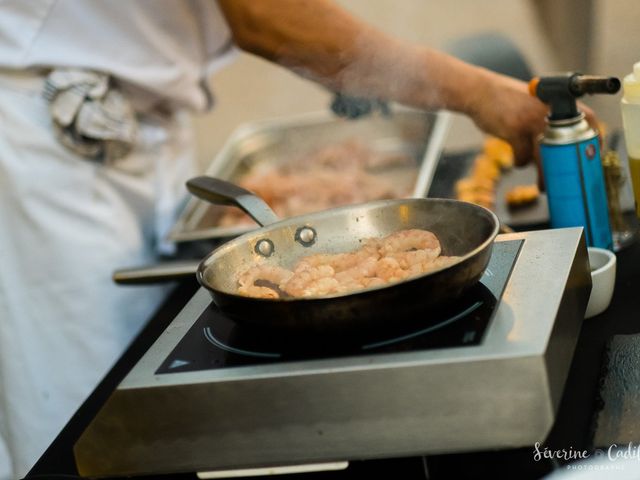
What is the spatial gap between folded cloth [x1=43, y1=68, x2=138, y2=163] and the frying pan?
1.68 feet

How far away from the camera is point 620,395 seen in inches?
42.6

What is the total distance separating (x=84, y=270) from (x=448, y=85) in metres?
0.88

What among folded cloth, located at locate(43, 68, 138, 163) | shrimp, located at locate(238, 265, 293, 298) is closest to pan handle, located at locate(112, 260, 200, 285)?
folded cloth, located at locate(43, 68, 138, 163)

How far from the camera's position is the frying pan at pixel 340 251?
3.23 feet

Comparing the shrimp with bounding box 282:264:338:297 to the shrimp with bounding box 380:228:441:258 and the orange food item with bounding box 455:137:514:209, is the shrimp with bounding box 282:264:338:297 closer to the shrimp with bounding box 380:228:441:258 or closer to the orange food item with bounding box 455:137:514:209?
the shrimp with bounding box 380:228:441:258

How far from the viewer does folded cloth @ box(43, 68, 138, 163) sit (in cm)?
185

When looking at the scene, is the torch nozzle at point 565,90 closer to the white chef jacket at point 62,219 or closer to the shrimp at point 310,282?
the shrimp at point 310,282

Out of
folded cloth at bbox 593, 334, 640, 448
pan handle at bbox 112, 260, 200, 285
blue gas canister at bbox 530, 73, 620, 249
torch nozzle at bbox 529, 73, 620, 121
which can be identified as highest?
torch nozzle at bbox 529, 73, 620, 121

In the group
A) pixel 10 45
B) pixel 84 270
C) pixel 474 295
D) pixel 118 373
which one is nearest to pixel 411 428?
pixel 474 295

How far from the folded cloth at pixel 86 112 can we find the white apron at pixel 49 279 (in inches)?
1.6

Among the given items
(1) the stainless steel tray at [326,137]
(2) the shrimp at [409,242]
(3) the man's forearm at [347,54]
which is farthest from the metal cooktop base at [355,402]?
(1) the stainless steel tray at [326,137]

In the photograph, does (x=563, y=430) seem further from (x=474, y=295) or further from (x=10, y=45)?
(x=10, y=45)

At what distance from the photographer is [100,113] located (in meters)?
1.87

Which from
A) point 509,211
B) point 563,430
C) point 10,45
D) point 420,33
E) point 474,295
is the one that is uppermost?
point 10,45
